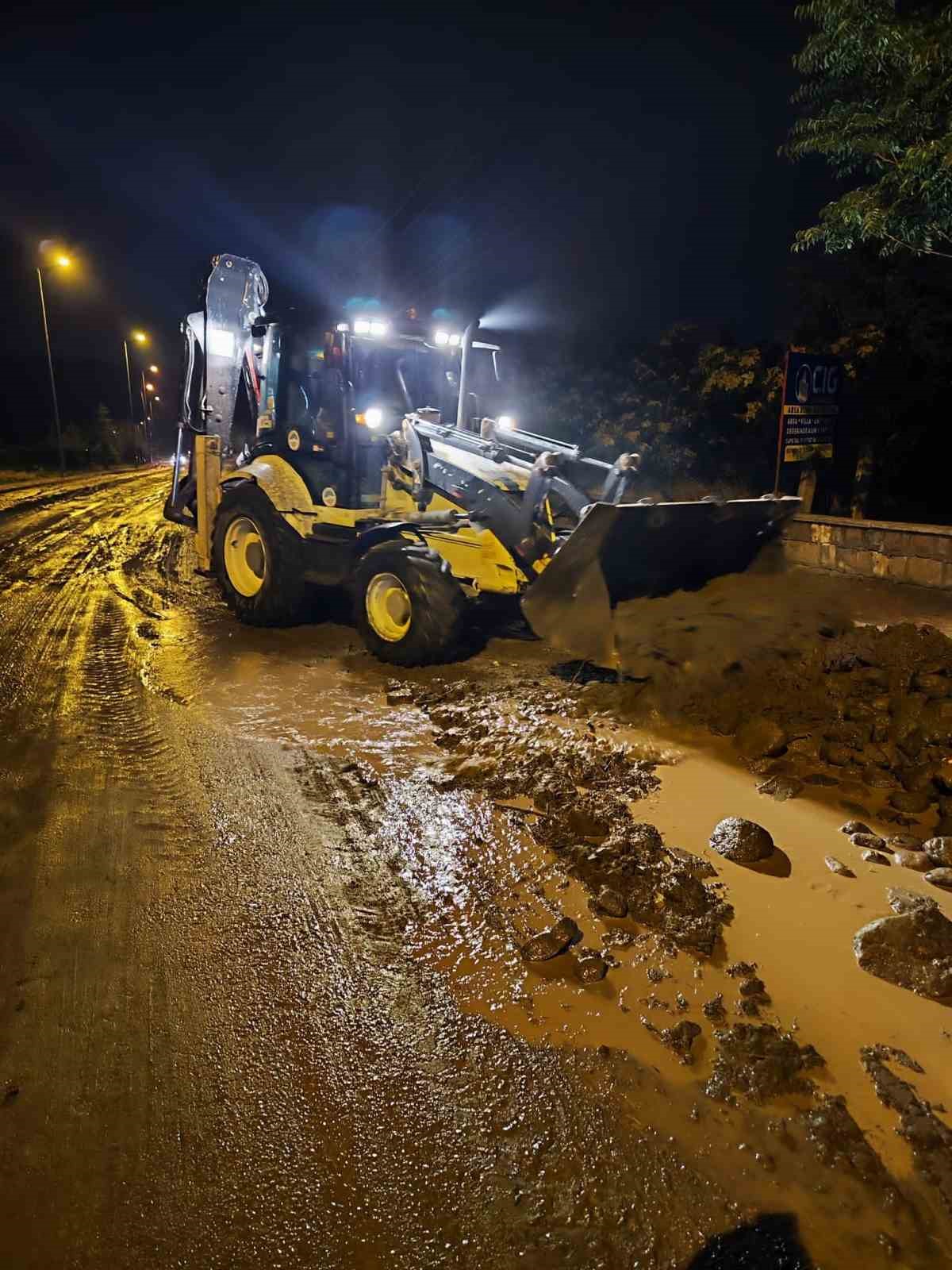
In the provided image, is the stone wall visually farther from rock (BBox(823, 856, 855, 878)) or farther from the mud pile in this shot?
rock (BBox(823, 856, 855, 878))

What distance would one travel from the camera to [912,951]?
3.27 metres

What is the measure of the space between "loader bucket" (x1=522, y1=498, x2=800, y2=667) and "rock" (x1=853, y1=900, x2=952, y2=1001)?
3159 mm

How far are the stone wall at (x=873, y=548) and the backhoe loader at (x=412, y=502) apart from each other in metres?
1.38

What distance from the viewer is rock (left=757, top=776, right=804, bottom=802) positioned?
476 cm

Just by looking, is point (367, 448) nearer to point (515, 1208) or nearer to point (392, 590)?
point (392, 590)

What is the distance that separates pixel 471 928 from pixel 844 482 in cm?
1148

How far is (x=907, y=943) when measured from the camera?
329 cm

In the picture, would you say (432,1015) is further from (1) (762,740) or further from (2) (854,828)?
(1) (762,740)

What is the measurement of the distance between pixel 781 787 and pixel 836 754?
1.74 ft

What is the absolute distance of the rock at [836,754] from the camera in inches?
198

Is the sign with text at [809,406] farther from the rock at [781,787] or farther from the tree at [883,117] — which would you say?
the rock at [781,787]

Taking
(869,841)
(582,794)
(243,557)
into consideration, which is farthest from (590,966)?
(243,557)

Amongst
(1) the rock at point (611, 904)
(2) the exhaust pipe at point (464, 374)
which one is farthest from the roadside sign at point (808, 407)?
(1) the rock at point (611, 904)

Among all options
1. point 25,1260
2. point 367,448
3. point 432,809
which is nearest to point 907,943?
point 432,809
